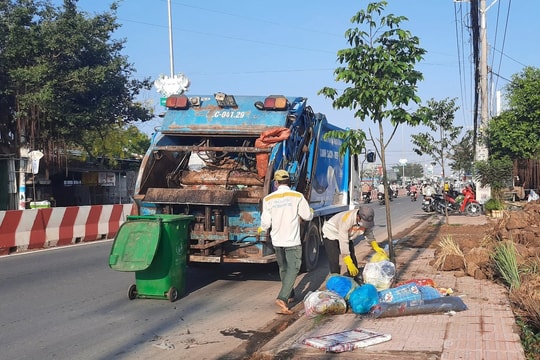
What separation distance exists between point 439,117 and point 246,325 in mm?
17408

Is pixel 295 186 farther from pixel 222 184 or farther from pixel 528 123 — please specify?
pixel 528 123

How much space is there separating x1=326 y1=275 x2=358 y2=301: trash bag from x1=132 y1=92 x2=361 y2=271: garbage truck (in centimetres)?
154

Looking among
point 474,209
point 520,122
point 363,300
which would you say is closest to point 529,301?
point 363,300

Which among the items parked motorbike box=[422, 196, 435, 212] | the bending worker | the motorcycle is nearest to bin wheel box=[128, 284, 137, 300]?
the bending worker

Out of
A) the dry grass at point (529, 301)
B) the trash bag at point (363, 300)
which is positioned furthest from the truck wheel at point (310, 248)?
the dry grass at point (529, 301)

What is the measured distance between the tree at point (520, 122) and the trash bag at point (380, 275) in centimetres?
1543

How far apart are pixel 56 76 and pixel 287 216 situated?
1680cm

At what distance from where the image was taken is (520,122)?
20781mm

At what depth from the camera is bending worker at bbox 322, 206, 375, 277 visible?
23.8 ft

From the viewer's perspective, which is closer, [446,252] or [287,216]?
[287,216]

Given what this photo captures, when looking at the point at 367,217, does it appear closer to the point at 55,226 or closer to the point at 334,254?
the point at 334,254

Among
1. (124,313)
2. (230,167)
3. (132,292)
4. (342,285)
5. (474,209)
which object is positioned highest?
(230,167)

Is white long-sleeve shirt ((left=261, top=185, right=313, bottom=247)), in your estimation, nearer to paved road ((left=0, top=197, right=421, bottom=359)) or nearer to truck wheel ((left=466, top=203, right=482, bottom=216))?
paved road ((left=0, top=197, right=421, bottom=359))

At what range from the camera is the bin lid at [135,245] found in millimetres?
7043
